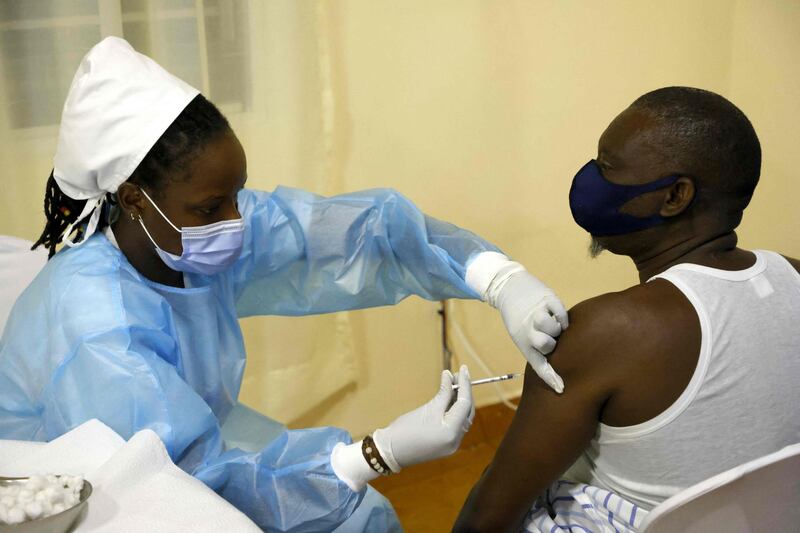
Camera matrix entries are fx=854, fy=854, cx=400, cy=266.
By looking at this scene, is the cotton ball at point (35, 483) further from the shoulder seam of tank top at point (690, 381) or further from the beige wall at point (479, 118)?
the beige wall at point (479, 118)

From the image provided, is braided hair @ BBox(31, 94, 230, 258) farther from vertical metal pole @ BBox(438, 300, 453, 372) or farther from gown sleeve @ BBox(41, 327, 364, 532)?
vertical metal pole @ BBox(438, 300, 453, 372)

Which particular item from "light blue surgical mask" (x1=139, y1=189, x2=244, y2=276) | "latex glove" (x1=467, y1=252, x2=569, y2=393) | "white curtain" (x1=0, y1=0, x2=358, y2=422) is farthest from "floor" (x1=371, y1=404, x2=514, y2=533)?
"light blue surgical mask" (x1=139, y1=189, x2=244, y2=276)

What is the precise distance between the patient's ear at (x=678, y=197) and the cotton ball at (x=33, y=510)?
0.92m

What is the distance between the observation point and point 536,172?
2664 millimetres

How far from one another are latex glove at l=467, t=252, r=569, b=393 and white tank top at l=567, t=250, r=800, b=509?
137 mm

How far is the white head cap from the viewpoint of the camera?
1.36 m

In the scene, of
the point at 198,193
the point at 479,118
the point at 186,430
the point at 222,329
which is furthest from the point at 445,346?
the point at 186,430

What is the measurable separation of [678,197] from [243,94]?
1.22 m

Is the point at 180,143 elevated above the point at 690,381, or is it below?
above

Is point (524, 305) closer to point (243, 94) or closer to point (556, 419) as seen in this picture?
point (556, 419)

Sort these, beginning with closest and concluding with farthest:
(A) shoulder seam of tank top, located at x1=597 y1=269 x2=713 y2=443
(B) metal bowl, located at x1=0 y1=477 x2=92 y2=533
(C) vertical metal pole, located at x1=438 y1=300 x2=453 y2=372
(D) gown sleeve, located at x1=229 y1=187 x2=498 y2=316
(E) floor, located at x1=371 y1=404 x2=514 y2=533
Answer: (B) metal bowl, located at x1=0 y1=477 x2=92 y2=533
(A) shoulder seam of tank top, located at x1=597 y1=269 x2=713 y2=443
(D) gown sleeve, located at x1=229 y1=187 x2=498 y2=316
(E) floor, located at x1=371 y1=404 x2=514 y2=533
(C) vertical metal pole, located at x1=438 y1=300 x2=453 y2=372

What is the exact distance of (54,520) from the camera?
3.14 ft

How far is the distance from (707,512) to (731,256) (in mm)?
410

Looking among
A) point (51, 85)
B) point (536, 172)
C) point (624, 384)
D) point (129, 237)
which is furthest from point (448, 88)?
point (624, 384)
